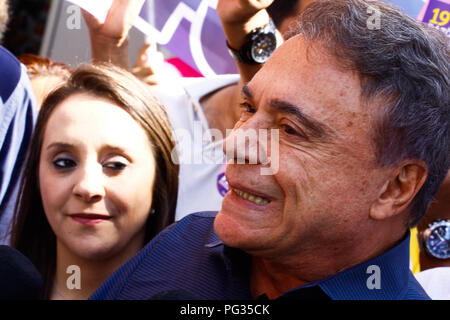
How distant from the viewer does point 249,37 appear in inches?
69.7

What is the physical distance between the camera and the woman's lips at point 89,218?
1.61 metres

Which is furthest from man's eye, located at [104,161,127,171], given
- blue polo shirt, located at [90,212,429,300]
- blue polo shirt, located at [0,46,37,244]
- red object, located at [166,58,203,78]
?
red object, located at [166,58,203,78]

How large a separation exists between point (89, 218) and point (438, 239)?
1.02 metres

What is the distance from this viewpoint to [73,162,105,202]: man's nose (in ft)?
5.15

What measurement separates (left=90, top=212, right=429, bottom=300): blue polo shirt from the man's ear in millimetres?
87

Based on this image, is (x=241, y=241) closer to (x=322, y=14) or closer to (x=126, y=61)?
(x=322, y=14)

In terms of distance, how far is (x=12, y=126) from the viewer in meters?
1.85

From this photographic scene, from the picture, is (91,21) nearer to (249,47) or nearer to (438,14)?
(249,47)

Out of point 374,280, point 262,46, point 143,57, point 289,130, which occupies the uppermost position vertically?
point 143,57

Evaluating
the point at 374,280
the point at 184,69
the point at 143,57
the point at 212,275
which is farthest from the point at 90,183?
the point at 184,69

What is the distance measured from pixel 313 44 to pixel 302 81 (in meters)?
0.09

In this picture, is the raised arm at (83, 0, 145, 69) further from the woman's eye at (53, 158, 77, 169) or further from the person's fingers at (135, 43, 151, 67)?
the woman's eye at (53, 158, 77, 169)

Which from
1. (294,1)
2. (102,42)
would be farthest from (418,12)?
(102,42)

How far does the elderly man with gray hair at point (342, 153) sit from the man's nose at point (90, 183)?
379 mm
